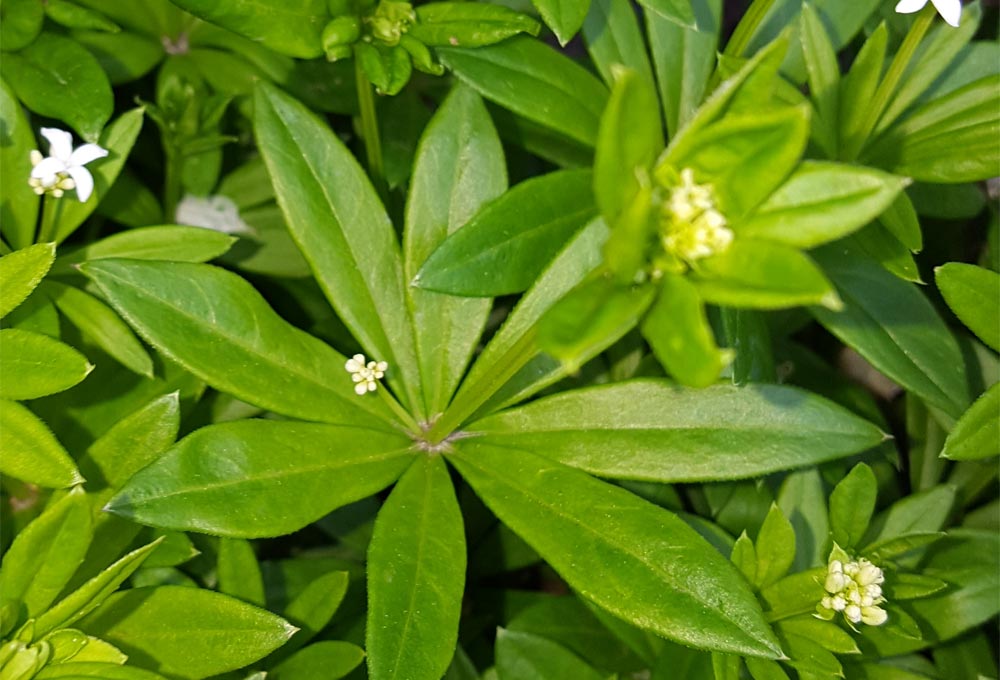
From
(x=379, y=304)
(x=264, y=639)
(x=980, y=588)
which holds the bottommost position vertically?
(x=980, y=588)

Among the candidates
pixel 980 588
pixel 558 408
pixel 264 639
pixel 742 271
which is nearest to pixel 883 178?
pixel 742 271

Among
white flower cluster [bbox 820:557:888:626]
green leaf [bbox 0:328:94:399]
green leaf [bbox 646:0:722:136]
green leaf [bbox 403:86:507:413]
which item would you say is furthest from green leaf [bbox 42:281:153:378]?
white flower cluster [bbox 820:557:888:626]

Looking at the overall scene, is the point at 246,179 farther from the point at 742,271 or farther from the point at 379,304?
the point at 742,271

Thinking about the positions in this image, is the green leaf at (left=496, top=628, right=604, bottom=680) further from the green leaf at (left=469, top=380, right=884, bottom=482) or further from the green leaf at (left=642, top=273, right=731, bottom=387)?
the green leaf at (left=642, top=273, right=731, bottom=387)

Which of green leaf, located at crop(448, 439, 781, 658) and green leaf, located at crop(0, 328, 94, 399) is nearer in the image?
green leaf, located at crop(448, 439, 781, 658)

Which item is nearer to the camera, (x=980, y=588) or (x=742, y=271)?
(x=742, y=271)

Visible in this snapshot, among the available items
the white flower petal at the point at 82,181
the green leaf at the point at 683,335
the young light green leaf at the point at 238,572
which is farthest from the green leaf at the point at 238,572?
the green leaf at the point at 683,335
